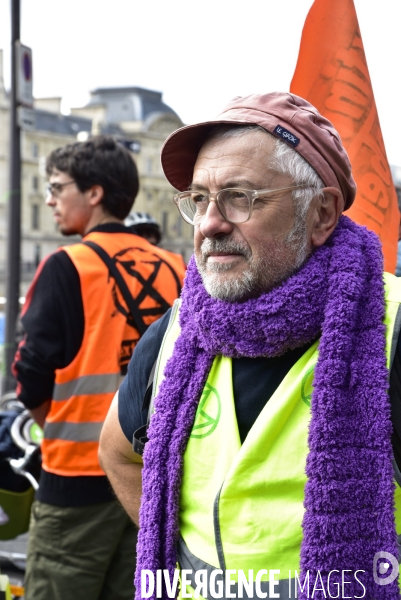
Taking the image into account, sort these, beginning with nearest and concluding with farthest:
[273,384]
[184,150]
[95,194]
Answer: [273,384], [184,150], [95,194]

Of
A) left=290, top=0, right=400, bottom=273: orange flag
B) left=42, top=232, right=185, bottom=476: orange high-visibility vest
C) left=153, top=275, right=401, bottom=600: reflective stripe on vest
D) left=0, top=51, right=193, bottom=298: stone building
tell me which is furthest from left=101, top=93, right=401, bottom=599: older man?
left=0, top=51, right=193, bottom=298: stone building

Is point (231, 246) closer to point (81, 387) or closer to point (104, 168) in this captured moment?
point (81, 387)

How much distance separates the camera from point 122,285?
3355 millimetres

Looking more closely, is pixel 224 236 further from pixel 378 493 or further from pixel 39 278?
pixel 39 278

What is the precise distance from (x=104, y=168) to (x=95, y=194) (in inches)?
4.8

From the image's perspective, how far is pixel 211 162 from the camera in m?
1.94

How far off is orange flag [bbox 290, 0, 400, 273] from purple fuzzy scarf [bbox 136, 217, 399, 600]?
73 cm

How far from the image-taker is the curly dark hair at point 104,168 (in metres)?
3.55

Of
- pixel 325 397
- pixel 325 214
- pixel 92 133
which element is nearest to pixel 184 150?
pixel 325 214

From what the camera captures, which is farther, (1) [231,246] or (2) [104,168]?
(2) [104,168]

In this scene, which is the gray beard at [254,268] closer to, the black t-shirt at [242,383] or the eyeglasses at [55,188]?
the black t-shirt at [242,383]

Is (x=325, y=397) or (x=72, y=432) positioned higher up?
(x=72, y=432)

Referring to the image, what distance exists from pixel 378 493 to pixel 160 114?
79.6m

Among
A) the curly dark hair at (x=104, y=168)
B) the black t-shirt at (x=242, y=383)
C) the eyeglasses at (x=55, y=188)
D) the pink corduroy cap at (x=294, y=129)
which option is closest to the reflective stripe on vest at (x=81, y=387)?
the curly dark hair at (x=104, y=168)
